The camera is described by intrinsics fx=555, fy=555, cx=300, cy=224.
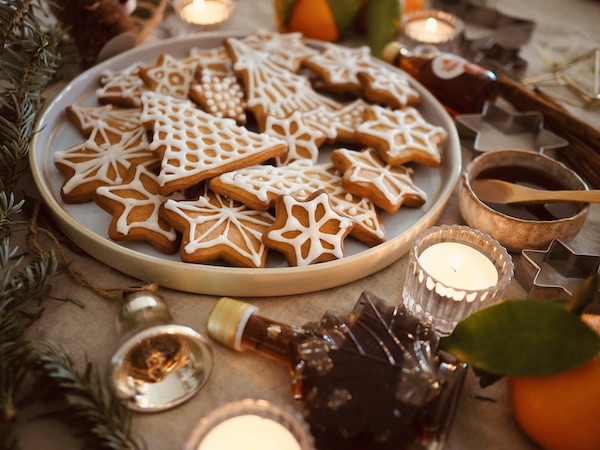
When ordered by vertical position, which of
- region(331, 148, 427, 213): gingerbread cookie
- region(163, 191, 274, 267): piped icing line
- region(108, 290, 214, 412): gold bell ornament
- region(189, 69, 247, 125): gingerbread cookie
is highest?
region(189, 69, 247, 125): gingerbread cookie

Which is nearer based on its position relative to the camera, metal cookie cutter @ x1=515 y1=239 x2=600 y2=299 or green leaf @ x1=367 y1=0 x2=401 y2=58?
metal cookie cutter @ x1=515 y1=239 x2=600 y2=299

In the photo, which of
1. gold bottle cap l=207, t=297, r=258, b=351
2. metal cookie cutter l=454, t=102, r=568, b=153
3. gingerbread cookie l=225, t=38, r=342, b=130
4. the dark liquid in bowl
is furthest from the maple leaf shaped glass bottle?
metal cookie cutter l=454, t=102, r=568, b=153

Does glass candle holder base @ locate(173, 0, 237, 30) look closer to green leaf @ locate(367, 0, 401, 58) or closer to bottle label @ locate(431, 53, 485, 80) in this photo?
green leaf @ locate(367, 0, 401, 58)

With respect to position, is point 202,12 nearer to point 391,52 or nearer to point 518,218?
point 391,52

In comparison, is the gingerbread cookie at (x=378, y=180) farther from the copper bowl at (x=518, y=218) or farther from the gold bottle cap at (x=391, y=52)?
the gold bottle cap at (x=391, y=52)

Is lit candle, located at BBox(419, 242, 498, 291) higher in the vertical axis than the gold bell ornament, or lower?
higher

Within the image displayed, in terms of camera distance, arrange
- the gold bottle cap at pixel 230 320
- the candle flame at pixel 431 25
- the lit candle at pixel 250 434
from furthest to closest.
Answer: the candle flame at pixel 431 25 → the gold bottle cap at pixel 230 320 → the lit candle at pixel 250 434

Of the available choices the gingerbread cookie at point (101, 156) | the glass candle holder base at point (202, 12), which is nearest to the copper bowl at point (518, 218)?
the gingerbread cookie at point (101, 156)
